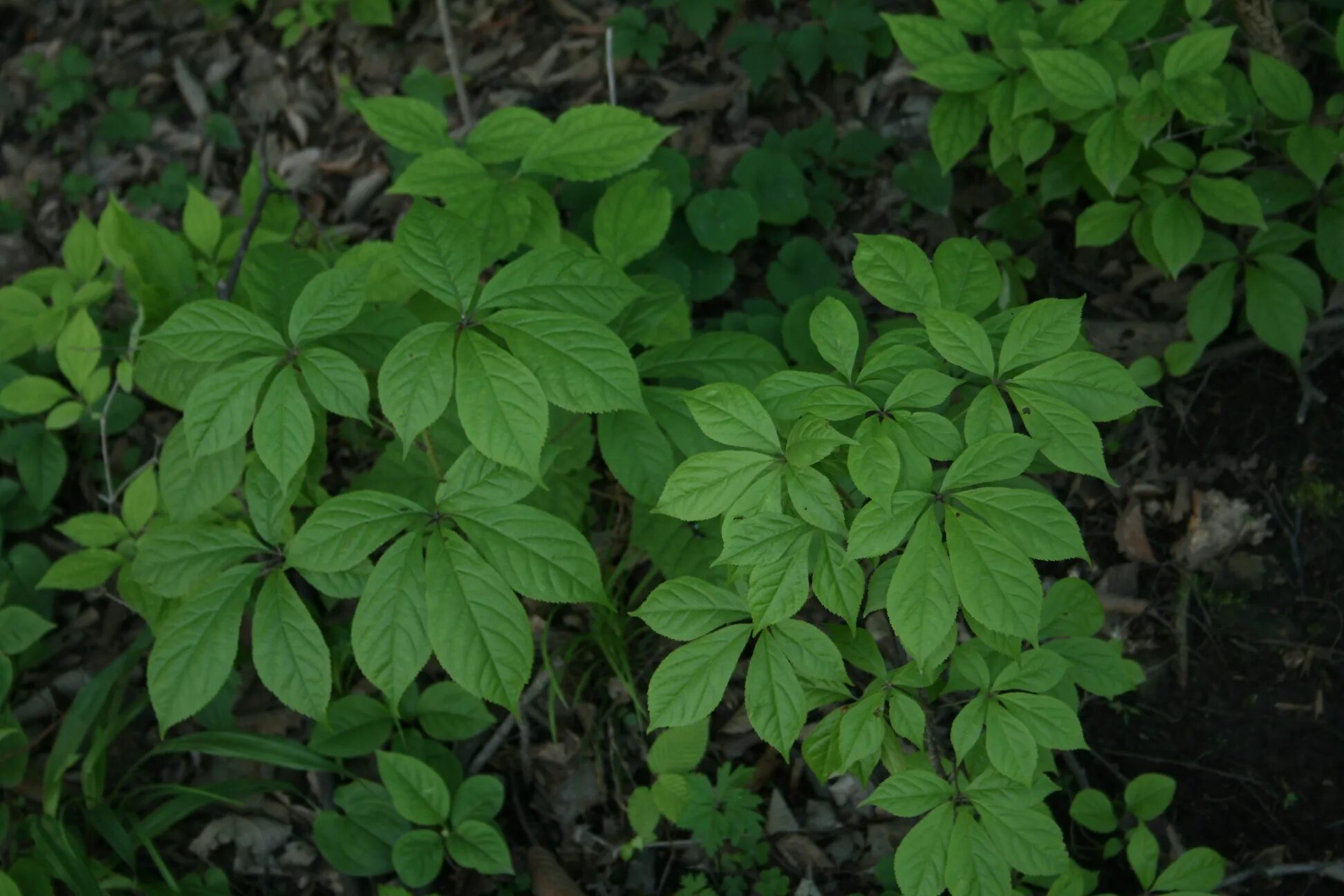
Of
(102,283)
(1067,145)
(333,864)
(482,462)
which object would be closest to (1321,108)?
(1067,145)

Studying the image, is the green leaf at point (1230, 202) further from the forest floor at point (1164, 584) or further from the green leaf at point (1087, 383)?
the green leaf at point (1087, 383)

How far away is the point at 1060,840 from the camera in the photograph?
147 centimetres

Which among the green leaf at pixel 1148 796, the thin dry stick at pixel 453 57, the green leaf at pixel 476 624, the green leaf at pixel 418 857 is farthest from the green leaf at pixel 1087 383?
the thin dry stick at pixel 453 57

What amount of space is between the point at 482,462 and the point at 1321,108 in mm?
2496

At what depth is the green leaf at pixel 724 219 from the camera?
8.50ft

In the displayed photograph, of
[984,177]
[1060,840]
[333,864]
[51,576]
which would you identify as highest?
[984,177]

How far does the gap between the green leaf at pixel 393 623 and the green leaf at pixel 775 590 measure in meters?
0.55

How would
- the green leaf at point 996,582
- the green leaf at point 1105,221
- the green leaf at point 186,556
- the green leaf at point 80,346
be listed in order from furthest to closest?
the green leaf at point 80,346 → the green leaf at point 1105,221 → the green leaf at point 186,556 → the green leaf at point 996,582

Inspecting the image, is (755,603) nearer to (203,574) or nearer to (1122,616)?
(203,574)

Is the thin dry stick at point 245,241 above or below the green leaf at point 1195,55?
below

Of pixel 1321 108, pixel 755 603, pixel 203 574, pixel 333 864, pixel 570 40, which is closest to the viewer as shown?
pixel 755 603

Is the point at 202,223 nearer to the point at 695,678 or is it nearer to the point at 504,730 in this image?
the point at 504,730

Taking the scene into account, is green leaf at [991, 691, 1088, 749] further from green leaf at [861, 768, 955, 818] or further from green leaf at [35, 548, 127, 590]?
green leaf at [35, 548, 127, 590]

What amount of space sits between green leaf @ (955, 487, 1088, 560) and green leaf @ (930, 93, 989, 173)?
→ 4.24ft
